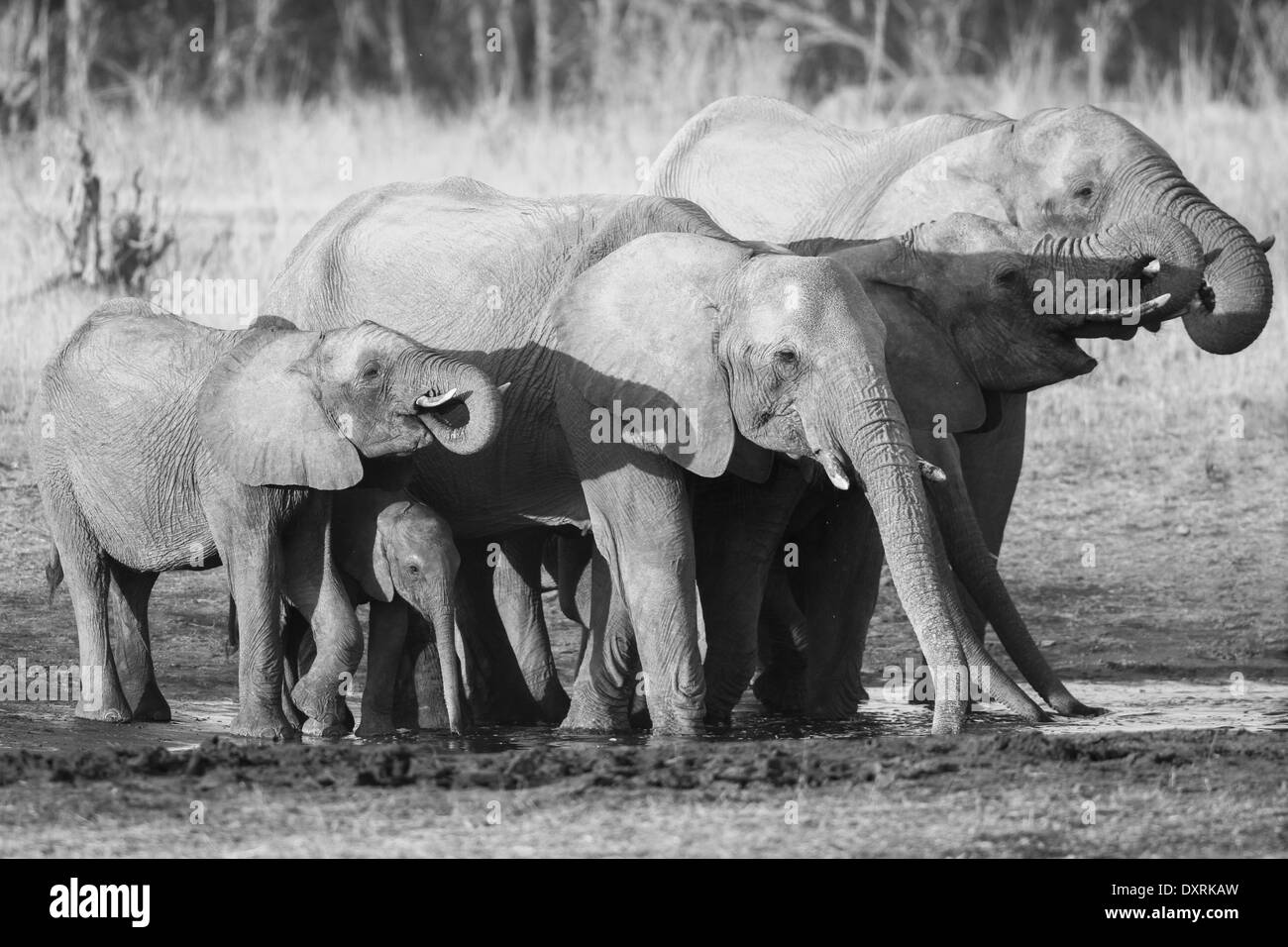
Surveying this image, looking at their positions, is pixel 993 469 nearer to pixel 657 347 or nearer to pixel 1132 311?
pixel 1132 311

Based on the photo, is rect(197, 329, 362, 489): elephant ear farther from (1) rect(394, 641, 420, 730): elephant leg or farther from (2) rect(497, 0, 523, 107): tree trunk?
(2) rect(497, 0, 523, 107): tree trunk

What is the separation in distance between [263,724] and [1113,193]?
404 cm

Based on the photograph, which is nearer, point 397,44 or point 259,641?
point 259,641

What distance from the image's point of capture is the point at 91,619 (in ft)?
34.4

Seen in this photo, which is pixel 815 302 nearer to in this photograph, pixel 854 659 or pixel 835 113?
pixel 854 659

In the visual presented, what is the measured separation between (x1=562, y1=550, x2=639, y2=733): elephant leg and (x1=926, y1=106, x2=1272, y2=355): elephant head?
2.53 meters

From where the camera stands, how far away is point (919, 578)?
9125mm

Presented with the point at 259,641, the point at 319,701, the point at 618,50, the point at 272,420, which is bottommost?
the point at 319,701

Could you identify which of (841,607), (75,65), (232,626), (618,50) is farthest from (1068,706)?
(618,50)

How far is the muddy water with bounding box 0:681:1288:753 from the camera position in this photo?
32.1 feet

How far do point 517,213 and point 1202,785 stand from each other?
3.77 metres

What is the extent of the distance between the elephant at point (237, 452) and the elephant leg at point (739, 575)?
43.0 inches

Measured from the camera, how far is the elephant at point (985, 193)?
1079 centimetres
